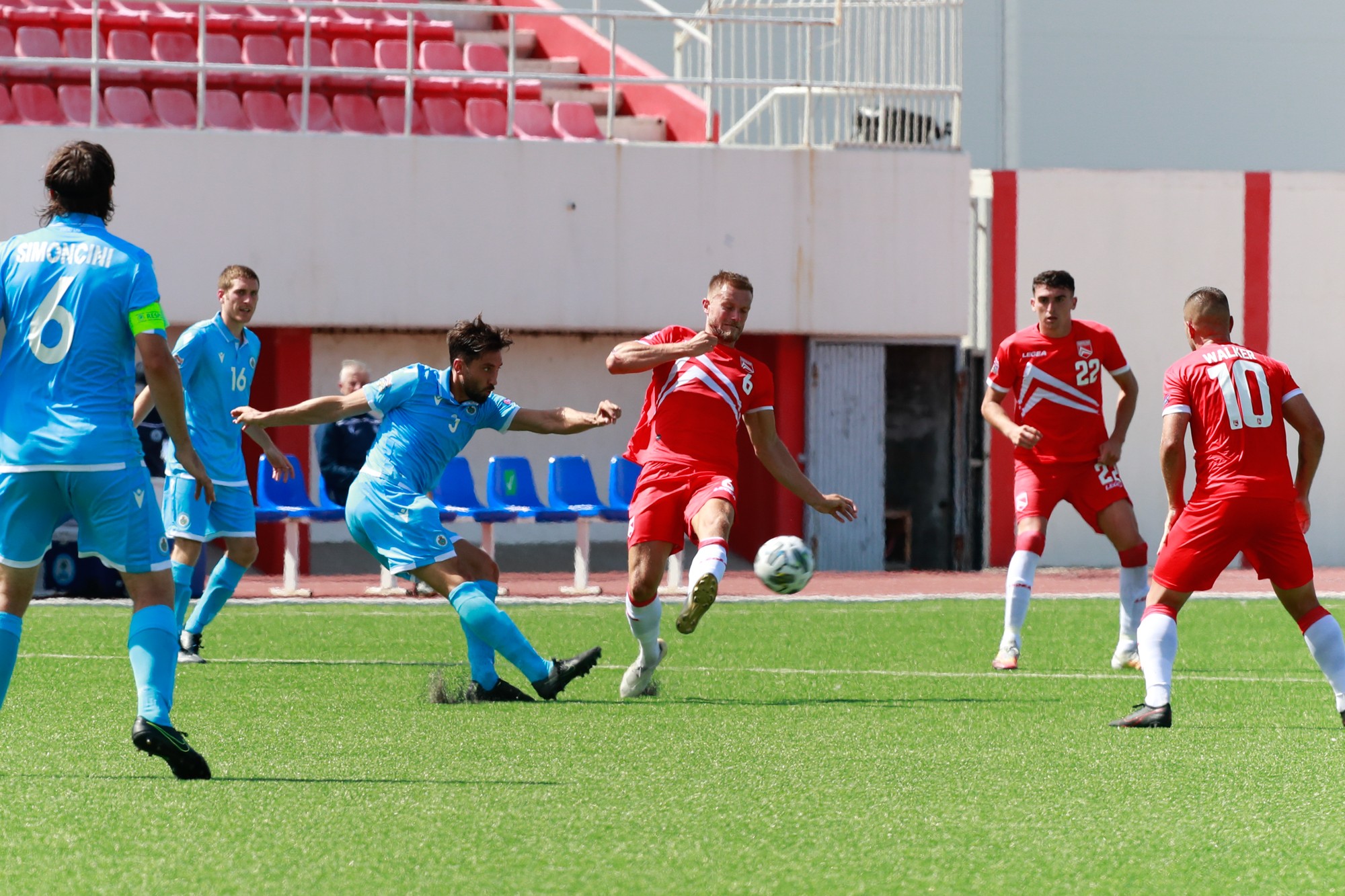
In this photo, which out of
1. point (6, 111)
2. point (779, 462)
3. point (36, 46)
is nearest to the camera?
point (779, 462)

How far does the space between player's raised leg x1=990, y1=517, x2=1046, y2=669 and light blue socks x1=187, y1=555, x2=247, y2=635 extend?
417 cm

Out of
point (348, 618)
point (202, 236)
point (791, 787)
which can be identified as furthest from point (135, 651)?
point (202, 236)

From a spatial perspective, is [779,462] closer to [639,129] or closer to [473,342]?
[473,342]

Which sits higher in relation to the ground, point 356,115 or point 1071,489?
point 356,115

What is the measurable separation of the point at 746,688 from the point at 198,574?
8.13 meters

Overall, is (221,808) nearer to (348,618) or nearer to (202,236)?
(348,618)

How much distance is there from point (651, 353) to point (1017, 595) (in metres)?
2.90

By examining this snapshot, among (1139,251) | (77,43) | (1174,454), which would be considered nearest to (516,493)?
(77,43)

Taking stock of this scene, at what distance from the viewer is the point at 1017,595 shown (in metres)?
9.76

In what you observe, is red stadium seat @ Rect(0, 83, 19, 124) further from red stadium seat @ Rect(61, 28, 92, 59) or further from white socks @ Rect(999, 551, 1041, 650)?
white socks @ Rect(999, 551, 1041, 650)

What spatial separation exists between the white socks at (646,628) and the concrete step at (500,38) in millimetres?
14418

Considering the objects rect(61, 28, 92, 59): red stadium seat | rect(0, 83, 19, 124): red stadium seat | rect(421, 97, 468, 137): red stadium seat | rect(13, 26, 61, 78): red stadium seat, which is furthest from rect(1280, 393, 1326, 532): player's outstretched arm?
rect(61, 28, 92, 59): red stadium seat

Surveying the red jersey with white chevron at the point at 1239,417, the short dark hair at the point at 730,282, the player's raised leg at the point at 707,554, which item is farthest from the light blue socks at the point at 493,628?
the red jersey with white chevron at the point at 1239,417

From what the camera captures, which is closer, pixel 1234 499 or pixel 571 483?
pixel 1234 499
